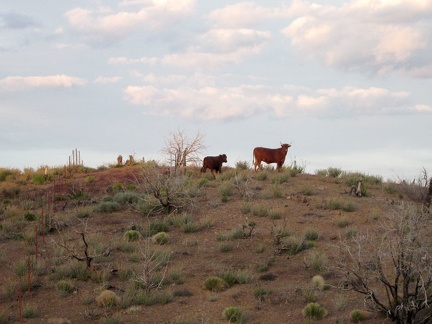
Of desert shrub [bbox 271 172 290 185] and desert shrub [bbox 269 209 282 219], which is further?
desert shrub [bbox 271 172 290 185]

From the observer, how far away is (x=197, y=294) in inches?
627

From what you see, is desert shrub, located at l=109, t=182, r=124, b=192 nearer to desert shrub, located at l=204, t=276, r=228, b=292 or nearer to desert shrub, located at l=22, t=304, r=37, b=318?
desert shrub, located at l=204, t=276, r=228, b=292

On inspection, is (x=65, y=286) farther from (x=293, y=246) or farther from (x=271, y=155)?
(x=271, y=155)

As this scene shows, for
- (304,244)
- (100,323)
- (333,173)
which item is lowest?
(100,323)

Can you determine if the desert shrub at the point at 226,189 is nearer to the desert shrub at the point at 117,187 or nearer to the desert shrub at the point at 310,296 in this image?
the desert shrub at the point at 117,187

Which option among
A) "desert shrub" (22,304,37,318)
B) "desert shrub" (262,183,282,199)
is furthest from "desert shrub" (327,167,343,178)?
"desert shrub" (22,304,37,318)

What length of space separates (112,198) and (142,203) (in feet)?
6.96

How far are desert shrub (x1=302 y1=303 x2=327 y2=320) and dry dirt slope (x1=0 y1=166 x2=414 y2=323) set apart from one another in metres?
0.15

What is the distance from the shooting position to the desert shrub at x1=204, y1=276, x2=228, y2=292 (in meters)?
16.0

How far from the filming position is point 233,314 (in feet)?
46.6

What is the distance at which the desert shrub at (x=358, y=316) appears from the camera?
14.0 metres

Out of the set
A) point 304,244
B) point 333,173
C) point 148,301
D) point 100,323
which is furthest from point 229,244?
point 333,173

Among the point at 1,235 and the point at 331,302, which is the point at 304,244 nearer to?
the point at 331,302

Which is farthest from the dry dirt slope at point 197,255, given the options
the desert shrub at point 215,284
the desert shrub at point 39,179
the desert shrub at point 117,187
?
the desert shrub at point 39,179
